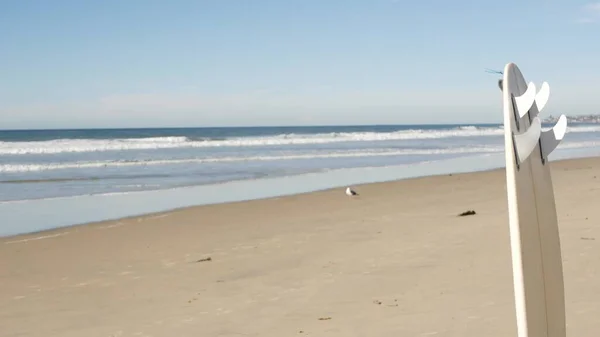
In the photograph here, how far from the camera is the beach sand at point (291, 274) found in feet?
15.7

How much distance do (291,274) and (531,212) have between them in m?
4.24

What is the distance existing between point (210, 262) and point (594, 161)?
54.1 feet

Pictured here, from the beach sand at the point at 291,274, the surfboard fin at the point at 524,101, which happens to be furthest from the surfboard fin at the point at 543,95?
the beach sand at the point at 291,274

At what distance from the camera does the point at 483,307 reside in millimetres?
4781

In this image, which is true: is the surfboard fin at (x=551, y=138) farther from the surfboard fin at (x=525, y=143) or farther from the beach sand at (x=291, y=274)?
the beach sand at (x=291, y=274)

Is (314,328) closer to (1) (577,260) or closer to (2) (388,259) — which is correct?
(2) (388,259)

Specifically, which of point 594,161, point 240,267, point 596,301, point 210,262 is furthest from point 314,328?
point 594,161

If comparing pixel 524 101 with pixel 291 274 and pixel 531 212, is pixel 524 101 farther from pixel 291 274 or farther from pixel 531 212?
pixel 291 274

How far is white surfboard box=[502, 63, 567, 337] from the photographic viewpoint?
6.75 feet

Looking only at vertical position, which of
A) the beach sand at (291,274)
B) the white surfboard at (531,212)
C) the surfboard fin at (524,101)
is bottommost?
the beach sand at (291,274)

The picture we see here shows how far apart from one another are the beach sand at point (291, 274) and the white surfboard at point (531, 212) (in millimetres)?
2021

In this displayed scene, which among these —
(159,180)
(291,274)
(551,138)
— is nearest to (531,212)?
(551,138)

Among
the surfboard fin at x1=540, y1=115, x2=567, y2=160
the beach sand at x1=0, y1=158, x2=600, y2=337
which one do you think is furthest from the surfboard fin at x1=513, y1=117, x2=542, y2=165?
the beach sand at x1=0, y1=158, x2=600, y2=337

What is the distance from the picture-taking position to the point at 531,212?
2.19 m
